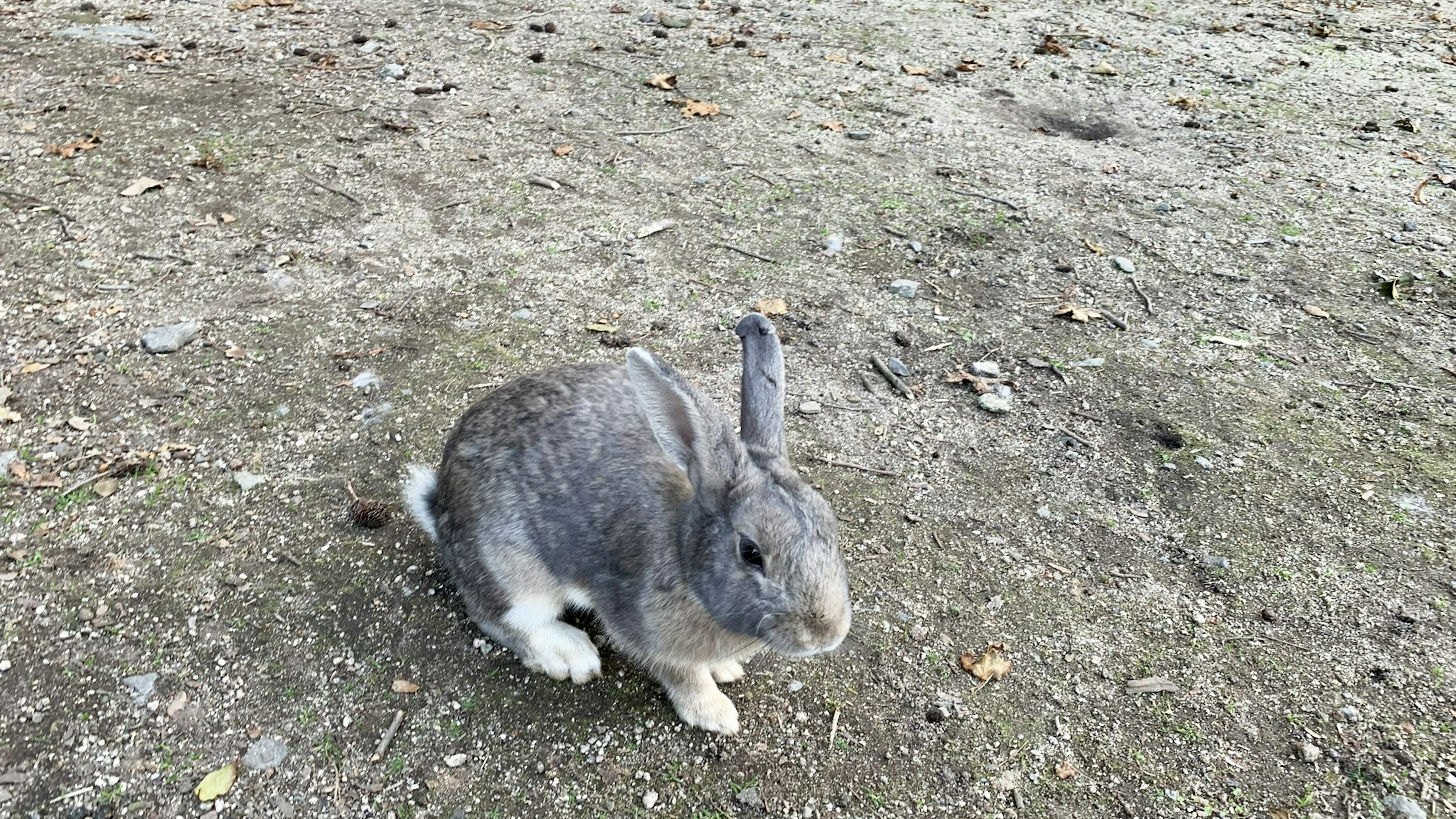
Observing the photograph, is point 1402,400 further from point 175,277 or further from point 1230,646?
point 175,277

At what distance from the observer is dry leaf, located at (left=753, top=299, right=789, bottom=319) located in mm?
5586

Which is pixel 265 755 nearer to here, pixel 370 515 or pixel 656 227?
pixel 370 515

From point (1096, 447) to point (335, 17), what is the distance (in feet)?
26.8

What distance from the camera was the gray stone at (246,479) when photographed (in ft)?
14.2

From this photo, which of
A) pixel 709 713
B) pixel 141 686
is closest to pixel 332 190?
pixel 141 686

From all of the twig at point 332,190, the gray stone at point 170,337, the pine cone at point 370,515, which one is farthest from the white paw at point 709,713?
the twig at point 332,190

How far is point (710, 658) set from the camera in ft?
10.9

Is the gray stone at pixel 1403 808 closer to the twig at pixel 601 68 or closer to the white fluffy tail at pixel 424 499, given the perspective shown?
the white fluffy tail at pixel 424 499

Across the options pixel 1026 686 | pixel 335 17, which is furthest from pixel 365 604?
pixel 335 17

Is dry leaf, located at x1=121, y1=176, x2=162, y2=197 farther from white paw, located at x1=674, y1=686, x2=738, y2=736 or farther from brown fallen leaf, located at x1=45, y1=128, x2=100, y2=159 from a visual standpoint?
white paw, located at x1=674, y1=686, x2=738, y2=736

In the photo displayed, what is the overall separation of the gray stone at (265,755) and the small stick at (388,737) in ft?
0.97

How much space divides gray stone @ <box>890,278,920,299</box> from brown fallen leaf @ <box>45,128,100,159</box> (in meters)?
5.60

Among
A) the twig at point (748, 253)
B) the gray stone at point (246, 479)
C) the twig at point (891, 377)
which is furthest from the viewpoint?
the twig at point (748, 253)

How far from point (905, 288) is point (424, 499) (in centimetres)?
317
